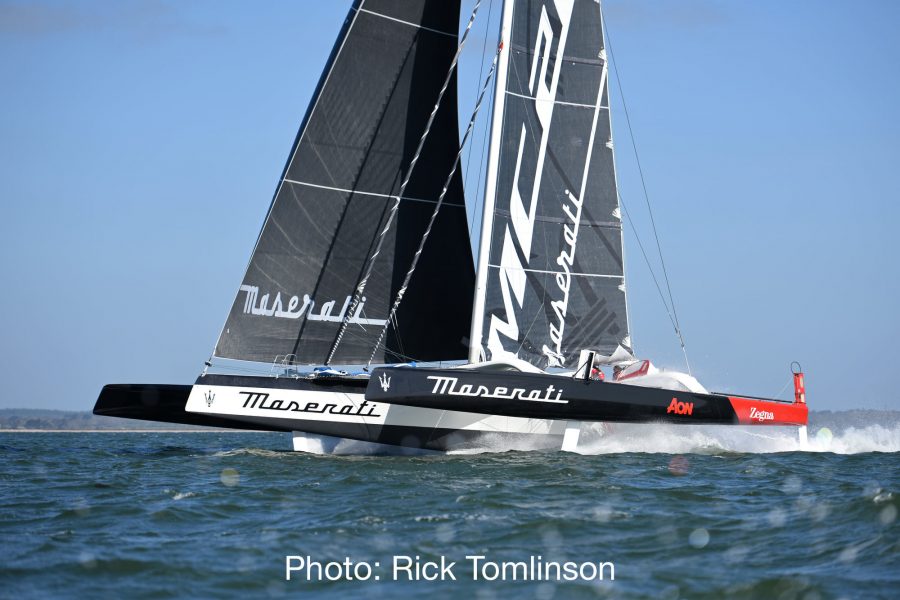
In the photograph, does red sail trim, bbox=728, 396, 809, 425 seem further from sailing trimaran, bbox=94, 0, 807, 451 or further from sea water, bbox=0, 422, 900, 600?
sea water, bbox=0, 422, 900, 600

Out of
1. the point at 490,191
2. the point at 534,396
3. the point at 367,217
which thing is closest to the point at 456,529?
the point at 534,396

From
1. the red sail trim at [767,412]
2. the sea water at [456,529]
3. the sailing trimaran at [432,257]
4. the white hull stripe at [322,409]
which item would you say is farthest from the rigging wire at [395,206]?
the red sail trim at [767,412]

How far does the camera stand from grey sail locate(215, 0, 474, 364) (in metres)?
15.2

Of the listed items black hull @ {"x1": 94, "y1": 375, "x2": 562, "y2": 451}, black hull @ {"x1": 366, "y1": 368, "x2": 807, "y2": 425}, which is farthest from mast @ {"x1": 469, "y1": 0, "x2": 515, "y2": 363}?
black hull @ {"x1": 366, "y1": 368, "x2": 807, "y2": 425}

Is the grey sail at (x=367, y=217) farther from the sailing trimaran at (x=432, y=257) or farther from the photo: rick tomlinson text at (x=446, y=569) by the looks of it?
the photo: rick tomlinson text at (x=446, y=569)

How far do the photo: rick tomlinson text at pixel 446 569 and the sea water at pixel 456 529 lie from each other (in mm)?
21

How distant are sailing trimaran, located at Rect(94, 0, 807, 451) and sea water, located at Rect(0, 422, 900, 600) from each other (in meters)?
0.92

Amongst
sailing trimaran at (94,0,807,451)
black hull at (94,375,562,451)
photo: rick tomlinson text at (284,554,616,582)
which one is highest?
sailing trimaran at (94,0,807,451)

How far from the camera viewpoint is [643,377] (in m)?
15.3

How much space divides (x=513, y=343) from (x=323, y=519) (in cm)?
A: 704

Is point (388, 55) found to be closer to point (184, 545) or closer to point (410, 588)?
point (184, 545)

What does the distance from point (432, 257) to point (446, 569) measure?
31.1 ft

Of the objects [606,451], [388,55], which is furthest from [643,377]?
[388,55]

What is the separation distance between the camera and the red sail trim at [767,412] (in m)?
14.8
